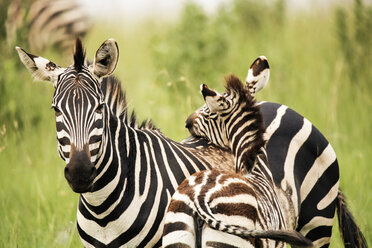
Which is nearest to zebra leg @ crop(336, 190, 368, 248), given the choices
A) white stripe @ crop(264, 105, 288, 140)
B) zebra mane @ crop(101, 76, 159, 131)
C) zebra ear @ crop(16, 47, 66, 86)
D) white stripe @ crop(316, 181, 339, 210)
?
white stripe @ crop(316, 181, 339, 210)

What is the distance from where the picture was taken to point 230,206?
278 centimetres

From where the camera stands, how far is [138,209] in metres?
3.39

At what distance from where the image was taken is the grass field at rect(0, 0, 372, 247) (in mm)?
5621

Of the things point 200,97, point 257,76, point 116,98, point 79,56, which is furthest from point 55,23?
point 79,56

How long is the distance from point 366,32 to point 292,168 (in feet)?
16.6

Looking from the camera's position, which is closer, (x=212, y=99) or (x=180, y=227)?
(x=180, y=227)

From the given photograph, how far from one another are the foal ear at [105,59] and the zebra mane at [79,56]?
0.10m

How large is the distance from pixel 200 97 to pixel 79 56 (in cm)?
448

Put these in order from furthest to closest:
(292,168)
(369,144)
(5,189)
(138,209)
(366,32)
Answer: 1. (366,32)
2. (369,144)
3. (5,189)
4. (292,168)
5. (138,209)

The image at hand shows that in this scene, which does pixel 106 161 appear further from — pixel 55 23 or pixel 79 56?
pixel 55 23

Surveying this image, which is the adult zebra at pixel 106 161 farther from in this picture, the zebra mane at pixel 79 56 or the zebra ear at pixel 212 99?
the zebra ear at pixel 212 99

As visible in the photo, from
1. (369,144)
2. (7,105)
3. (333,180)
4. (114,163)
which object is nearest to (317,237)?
(333,180)

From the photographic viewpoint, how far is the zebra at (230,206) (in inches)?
106

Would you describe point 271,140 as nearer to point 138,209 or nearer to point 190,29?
point 138,209
